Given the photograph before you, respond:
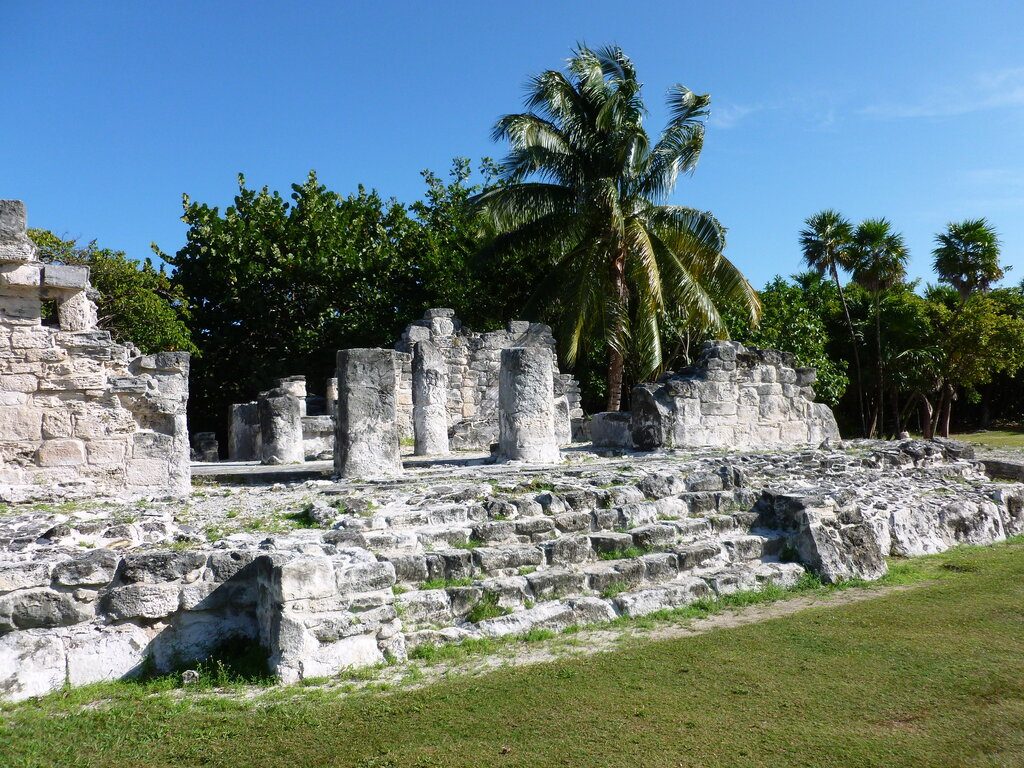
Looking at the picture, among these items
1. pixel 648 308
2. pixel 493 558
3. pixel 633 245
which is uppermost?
pixel 633 245

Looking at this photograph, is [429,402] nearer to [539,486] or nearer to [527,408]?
[527,408]

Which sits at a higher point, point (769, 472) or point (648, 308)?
point (648, 308)

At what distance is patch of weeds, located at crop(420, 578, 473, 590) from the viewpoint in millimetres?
6133

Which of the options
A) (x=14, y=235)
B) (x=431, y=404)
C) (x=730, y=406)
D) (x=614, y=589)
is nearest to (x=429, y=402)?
(x=431, y=404)

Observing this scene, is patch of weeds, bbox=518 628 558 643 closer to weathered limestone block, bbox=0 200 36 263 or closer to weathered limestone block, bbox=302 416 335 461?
weathered limestone block, bbox=0 200 36 263

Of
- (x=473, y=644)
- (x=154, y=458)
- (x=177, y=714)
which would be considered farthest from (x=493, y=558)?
(x=154, y=458)

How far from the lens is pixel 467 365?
18.2 m

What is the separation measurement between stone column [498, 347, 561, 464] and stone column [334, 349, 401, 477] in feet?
7.38

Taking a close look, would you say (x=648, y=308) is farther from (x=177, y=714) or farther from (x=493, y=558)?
(x=177, y=714)

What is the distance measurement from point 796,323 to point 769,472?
15.4 meters

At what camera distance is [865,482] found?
1015 centimetres

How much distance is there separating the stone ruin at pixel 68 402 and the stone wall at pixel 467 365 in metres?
8.39

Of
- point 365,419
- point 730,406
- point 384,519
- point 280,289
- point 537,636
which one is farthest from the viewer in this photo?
point 280,289

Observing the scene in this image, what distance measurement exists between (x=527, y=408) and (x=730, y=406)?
3904mm
